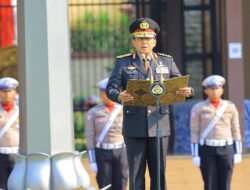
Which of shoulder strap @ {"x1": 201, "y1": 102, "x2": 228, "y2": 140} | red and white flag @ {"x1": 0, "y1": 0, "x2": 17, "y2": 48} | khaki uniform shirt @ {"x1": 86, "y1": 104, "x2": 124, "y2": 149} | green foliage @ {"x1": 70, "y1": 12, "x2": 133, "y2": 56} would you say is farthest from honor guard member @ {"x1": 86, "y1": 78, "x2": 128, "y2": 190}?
red and white flag @ {"x1": 0, "y1": 0, "x2": 17, "y2": 48}

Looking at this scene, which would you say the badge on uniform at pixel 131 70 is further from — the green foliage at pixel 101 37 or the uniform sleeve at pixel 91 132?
the green foliage at pixel 101 37

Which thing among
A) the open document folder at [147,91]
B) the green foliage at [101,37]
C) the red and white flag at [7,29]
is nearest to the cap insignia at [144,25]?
the open document folder at [147,91]

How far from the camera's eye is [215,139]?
8453mm

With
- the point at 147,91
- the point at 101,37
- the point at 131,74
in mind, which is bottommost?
the point at 147,91

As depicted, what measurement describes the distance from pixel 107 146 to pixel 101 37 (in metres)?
5.54

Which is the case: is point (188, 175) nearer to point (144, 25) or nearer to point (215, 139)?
point (215, 139)

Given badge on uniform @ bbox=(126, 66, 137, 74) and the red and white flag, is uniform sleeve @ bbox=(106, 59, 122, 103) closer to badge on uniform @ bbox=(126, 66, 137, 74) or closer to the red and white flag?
badge on uniform @ bbox=(126, 66, 137, 74)

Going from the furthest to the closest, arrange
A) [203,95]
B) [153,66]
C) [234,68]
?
[203,95]
[234,68]
[153,66]

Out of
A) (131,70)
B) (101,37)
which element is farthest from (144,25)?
(101,37)

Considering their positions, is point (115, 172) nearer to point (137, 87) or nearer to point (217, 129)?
point (217, 129)

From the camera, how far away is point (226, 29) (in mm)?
11930

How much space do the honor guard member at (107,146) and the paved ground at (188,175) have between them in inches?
35.5

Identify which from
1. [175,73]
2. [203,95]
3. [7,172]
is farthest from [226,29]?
[175,73]

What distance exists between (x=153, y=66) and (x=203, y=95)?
8.63 metres
